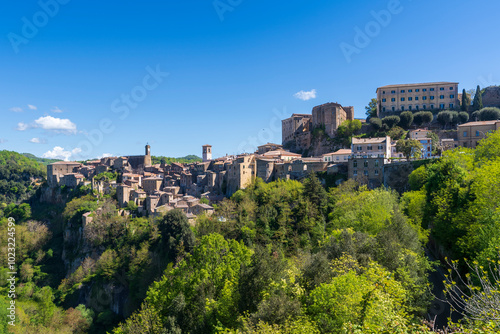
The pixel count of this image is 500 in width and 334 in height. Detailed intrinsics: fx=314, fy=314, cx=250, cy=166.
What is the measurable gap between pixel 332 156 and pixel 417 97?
2621 centimetres

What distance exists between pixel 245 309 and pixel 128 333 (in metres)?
8.62

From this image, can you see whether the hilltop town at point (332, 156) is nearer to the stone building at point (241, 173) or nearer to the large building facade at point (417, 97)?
the large building facade at point (417, 97)

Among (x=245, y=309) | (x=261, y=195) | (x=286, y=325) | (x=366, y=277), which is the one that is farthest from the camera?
(x=261, y=195)

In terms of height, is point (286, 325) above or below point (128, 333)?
above

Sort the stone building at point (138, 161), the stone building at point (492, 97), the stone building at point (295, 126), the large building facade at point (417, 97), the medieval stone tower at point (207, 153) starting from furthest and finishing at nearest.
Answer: the medieval stone tower at point (207, 153) < the stone building at point (138, 161) < the stone building at point (295, 126) < the large building facade at point (417, 97) < the stone building at point (492, 97)

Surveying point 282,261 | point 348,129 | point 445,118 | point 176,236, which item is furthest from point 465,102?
point 176,236

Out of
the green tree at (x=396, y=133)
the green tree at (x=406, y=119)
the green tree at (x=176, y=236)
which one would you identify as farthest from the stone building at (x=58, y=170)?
the green tree at (x=406, y=119)

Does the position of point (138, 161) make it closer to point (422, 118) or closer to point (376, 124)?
point (376, 124)

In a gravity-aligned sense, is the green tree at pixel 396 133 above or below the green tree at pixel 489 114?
below

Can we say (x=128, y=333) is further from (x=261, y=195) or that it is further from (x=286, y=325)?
(x=261, y=195)

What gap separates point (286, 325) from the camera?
47.7 ft

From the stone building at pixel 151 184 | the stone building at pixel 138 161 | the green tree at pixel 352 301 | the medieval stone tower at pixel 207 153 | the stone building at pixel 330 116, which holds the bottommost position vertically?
the green tree at pixel 352 301

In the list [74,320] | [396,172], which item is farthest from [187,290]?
[396,172]

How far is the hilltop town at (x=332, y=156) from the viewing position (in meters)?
47.5
